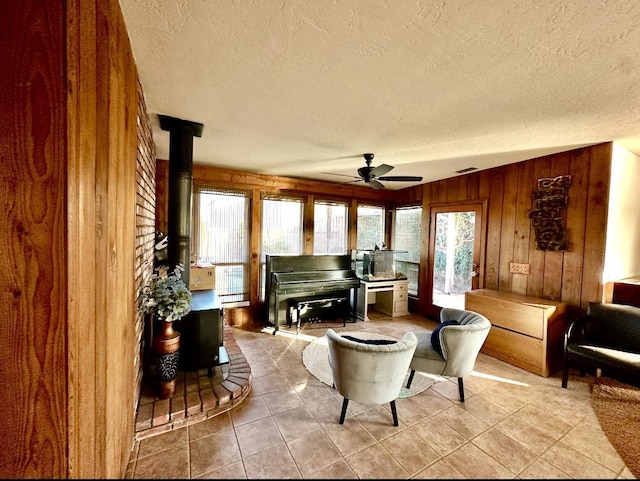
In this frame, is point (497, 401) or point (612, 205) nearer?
point (497, 401)

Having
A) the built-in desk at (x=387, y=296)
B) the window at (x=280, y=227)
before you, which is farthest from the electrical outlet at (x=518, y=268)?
the window at (x=280, y=227)

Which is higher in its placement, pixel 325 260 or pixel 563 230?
pixel 563 230

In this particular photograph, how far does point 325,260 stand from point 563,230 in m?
3.22

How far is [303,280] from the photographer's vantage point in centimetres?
420

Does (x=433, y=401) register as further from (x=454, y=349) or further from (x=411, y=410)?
(x=454, y=349)

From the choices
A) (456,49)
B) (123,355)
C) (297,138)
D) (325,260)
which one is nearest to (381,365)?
(123,355)

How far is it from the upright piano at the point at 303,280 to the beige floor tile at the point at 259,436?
6.42 feet

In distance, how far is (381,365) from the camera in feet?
6.26

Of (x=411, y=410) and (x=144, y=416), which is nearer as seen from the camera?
(x=144, y=416)

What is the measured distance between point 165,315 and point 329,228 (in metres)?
3.46

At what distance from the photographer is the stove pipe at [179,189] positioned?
2449 millimetres

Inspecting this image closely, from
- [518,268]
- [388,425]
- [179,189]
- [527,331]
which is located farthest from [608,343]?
[179,189]

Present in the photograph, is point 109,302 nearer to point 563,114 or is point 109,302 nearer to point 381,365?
point 381,365

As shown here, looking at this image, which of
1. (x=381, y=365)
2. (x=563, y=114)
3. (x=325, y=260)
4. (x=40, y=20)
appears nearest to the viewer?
(x=40, y=20)
